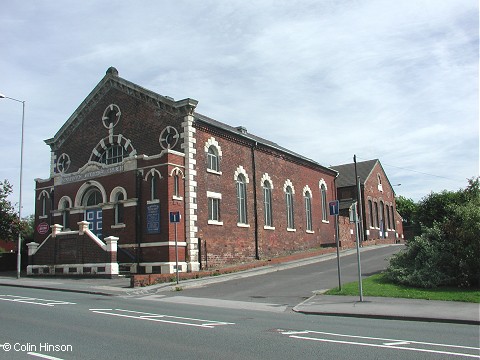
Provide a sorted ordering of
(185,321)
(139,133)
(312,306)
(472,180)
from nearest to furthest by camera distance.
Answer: (185,321) < (312,306) < (472,180) < (139,133)

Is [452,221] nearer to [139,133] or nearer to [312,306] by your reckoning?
[312,306]

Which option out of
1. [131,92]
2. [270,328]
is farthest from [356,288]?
[131,92]

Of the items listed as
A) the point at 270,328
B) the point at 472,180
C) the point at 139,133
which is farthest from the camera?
the point at 139,133

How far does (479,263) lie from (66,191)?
77.4ft

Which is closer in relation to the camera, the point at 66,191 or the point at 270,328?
the point at 270,328

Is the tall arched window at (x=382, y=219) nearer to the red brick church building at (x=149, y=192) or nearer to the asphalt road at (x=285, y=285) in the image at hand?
the red brick church building at (x=149, y=192)

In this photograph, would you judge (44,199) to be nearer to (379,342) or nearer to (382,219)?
(379,342)

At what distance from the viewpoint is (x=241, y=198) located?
31.6 meters

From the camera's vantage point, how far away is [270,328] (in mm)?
10430

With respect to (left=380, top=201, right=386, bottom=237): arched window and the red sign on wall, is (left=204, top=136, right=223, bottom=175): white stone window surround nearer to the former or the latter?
the red sign on wall

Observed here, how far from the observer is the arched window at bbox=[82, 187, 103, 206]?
29141 millimetres

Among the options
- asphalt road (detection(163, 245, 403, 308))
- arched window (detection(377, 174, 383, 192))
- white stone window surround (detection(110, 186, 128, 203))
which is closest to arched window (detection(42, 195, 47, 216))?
white stone window surround (detection(110, 186, 128, 203))
